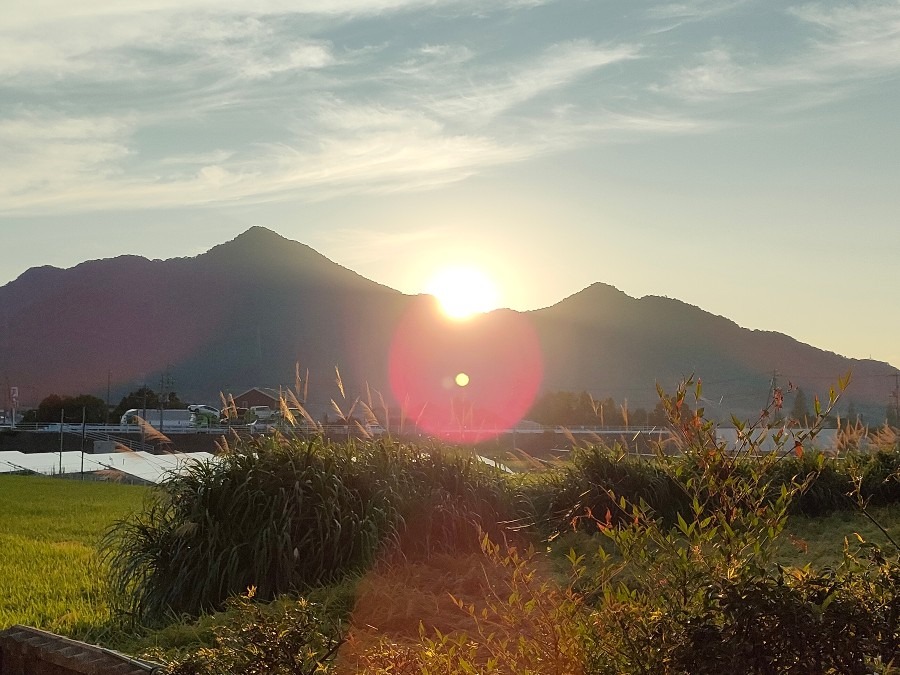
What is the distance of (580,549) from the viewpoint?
664cm

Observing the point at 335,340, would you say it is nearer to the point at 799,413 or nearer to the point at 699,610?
the point at 799,413

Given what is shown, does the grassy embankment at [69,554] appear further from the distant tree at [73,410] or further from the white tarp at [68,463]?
the distant tree at [73,410]

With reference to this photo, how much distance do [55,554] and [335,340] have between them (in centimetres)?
14590

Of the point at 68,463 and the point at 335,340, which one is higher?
the point at 335,340

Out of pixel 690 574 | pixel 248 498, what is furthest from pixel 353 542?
pixel 690 574

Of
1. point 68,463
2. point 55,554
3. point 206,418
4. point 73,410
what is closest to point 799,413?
point 206,418

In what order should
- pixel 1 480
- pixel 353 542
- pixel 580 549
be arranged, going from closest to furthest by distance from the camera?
pixel 353 542
pixel 580 549
pixel 1 480

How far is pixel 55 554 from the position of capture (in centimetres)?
1018

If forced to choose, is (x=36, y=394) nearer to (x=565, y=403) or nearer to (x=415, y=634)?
(x=565, y=403)

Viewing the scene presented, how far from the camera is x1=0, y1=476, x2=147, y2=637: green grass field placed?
6484 millimetres

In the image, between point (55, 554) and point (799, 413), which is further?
point (799, 413)

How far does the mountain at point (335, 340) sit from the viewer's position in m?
130

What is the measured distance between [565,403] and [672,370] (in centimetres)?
7047

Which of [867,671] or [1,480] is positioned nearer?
[867,671]
